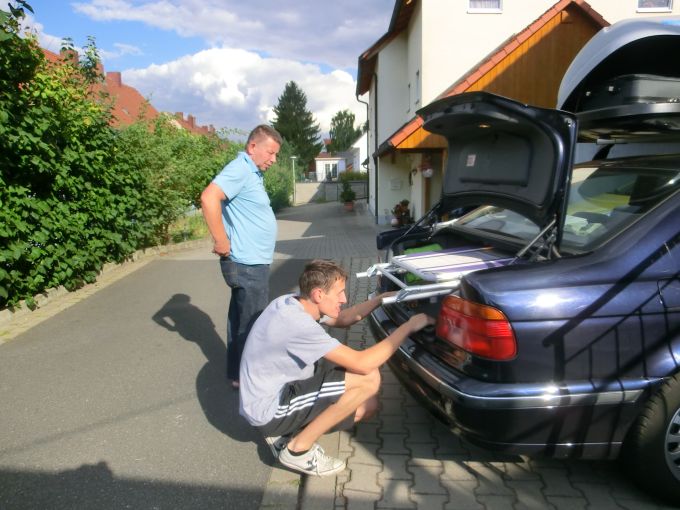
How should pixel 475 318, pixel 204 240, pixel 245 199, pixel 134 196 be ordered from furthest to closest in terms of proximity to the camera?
1. pixel 204 240
2. pixel 134 196
3. pixel 245 199
4. pixel 475 318

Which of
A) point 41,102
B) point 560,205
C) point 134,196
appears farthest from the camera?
point 134,196

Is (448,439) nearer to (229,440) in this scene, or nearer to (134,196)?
(229,440)

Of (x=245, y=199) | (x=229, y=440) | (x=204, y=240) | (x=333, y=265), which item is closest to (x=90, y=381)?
(x=229, y=440)

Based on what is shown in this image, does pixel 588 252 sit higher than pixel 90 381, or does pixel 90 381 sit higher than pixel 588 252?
pixel 588 252

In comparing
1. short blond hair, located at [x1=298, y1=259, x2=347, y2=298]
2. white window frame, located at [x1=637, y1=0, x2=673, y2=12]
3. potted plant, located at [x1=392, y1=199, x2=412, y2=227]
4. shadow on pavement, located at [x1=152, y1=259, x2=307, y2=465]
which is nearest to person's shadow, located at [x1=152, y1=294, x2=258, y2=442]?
shadow on pavement, located at [x1=152, y1=259, x2=307, y2=465]

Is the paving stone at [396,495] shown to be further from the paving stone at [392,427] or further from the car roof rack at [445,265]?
the car roof rack at [445,265]

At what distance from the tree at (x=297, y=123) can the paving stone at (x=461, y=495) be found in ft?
209

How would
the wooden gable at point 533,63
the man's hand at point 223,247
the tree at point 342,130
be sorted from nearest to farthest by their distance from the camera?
1. the man's hand at point 223,247
2. the wooden gable at point 533,63
3. the tree at point 342,130

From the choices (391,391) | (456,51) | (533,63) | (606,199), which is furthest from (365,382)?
(456,51)

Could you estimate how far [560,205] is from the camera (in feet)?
8.07

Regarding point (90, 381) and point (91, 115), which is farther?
point (91, 115)

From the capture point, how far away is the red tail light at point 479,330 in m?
2.19

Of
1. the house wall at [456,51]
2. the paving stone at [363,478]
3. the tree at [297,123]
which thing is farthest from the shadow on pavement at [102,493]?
the tree at [297,123]

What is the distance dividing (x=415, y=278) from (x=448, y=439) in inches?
39.3
